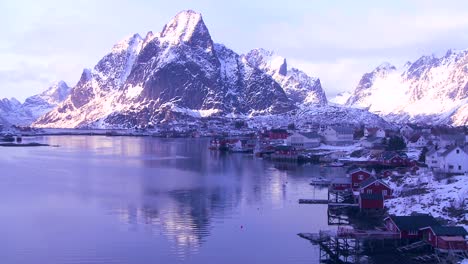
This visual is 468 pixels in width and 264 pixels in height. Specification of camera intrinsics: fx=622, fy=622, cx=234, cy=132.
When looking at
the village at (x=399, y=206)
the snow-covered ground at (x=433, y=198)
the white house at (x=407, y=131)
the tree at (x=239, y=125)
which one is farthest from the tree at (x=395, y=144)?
the tree at (x=239, y=125)

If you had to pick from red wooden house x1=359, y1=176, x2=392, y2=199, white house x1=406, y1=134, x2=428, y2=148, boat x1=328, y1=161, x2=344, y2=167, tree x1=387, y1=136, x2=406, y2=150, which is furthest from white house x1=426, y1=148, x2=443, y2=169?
white house x1=406, y1=134, x2=428, y2=148

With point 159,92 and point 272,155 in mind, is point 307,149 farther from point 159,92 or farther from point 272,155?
point 159,92

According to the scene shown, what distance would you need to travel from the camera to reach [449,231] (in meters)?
20.9

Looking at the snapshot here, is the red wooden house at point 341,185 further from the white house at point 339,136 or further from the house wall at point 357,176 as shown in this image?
the white house at point 339,136

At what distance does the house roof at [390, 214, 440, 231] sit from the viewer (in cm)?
2214

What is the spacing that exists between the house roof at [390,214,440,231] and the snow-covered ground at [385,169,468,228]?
1542 mm

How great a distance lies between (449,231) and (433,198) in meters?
6.65

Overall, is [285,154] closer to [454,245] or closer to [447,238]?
[447,238]

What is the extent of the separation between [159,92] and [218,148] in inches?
4176

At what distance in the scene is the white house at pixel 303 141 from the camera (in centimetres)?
7044

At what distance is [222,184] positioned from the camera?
40.0m

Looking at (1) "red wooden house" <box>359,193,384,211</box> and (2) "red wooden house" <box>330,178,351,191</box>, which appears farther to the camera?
(2) "red wooden house" <box>330,178,351,191</box>

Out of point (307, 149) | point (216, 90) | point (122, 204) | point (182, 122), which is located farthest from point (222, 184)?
point (216, 90)

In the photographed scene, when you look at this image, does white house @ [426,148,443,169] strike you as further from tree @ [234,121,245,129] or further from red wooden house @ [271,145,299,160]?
tree @ [234,121,245,129]
